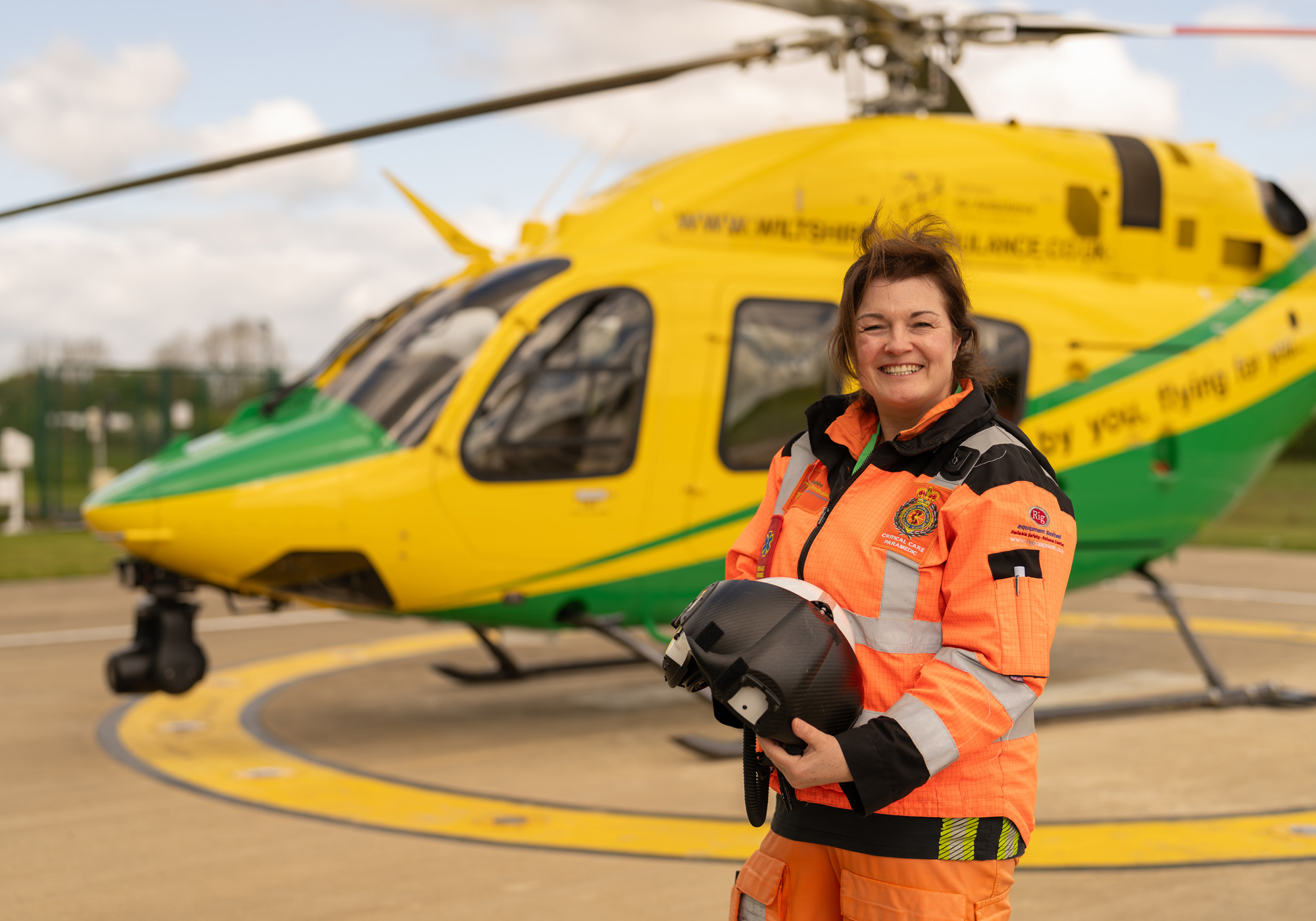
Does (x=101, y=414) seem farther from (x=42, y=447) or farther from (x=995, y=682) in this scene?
(x=995, y=682)

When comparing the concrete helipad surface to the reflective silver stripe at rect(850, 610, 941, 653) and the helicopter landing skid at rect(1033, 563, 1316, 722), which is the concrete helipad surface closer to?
the helicopter landing skid at rect(1033, 563, 1316, 722)

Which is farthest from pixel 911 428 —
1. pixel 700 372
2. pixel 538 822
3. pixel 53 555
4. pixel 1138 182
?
pixel 53 555

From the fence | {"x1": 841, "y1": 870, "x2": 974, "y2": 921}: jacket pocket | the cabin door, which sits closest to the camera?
{"x1": 841, "y1": 870, "x2": 974, "y2": 921}: jacket pocket

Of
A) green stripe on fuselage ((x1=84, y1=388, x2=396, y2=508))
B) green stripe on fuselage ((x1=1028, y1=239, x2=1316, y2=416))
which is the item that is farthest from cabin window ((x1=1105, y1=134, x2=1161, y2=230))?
green stripe on fuselage ((x1=84, y1=388, x2=396, y2=508))

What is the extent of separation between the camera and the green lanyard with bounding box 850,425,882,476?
2207 millimetres

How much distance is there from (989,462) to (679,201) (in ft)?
15.8

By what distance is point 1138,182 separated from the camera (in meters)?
7.38

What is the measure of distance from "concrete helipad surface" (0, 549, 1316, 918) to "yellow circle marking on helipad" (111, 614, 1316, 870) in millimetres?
42

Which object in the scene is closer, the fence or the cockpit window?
the cockpit window

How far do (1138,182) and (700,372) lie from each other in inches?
117

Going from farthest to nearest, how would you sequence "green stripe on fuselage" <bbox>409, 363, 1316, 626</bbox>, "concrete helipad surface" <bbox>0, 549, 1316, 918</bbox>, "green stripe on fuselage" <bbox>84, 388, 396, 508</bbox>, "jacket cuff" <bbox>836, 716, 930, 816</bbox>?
1. "green stripe on fuselage" <bbox>409, 363, 1316, 626</bbox>
2. "green stripe on fuselage" <bbox>84, 388, 396, 508</bbox>
3. "concrete helipad surface" <bbox>0, 549, 1316, 918</bbox>
4. "jacket cuff" <bbox>836, 716, 930, 816</bbox>

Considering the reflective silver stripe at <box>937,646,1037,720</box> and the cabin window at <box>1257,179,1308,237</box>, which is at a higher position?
the cabin window at <box>1257,179,1308,237</box>

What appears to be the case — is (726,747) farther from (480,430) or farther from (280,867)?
(280,867)

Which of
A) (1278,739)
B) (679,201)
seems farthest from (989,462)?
(1278,739)
